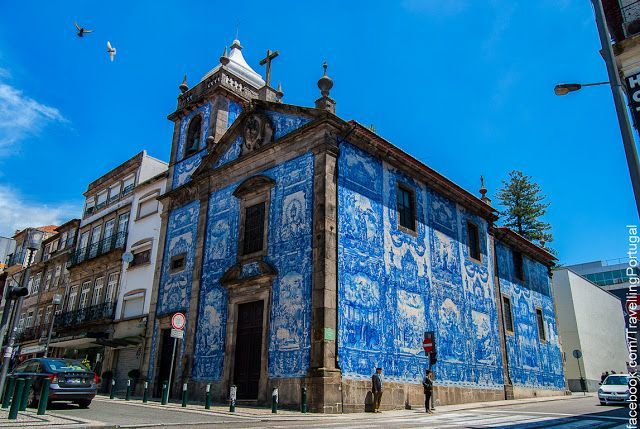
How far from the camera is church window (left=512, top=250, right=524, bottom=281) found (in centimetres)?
2416

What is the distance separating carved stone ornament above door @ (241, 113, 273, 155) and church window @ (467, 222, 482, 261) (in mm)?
9671

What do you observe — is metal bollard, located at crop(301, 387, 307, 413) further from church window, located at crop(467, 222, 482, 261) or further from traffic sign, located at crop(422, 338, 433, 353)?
church window, located at crop(467, 222, 482, 261)

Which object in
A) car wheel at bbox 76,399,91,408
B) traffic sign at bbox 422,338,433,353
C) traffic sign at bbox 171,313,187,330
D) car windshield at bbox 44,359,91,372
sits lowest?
car wheel at bbox 76,399,91,408

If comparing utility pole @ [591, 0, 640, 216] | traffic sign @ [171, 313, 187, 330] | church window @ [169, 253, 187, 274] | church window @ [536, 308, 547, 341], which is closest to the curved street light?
utility pole @ [591, 0, 640, 216]

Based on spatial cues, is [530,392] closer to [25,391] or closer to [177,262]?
[177,262]

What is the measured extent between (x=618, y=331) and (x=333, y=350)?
96.7ft

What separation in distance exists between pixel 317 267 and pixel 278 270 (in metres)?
1.74

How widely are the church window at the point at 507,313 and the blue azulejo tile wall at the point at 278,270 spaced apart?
1176cm

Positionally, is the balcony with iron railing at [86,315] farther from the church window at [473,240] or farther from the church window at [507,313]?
the church window at [507,313]

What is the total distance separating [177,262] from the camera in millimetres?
19453

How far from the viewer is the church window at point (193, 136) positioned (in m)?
21.7

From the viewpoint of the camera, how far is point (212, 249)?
1775 cm

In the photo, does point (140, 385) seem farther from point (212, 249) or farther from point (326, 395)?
point (326, 395)

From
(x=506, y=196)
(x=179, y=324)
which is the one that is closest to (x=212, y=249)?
(x=179, y=324)
